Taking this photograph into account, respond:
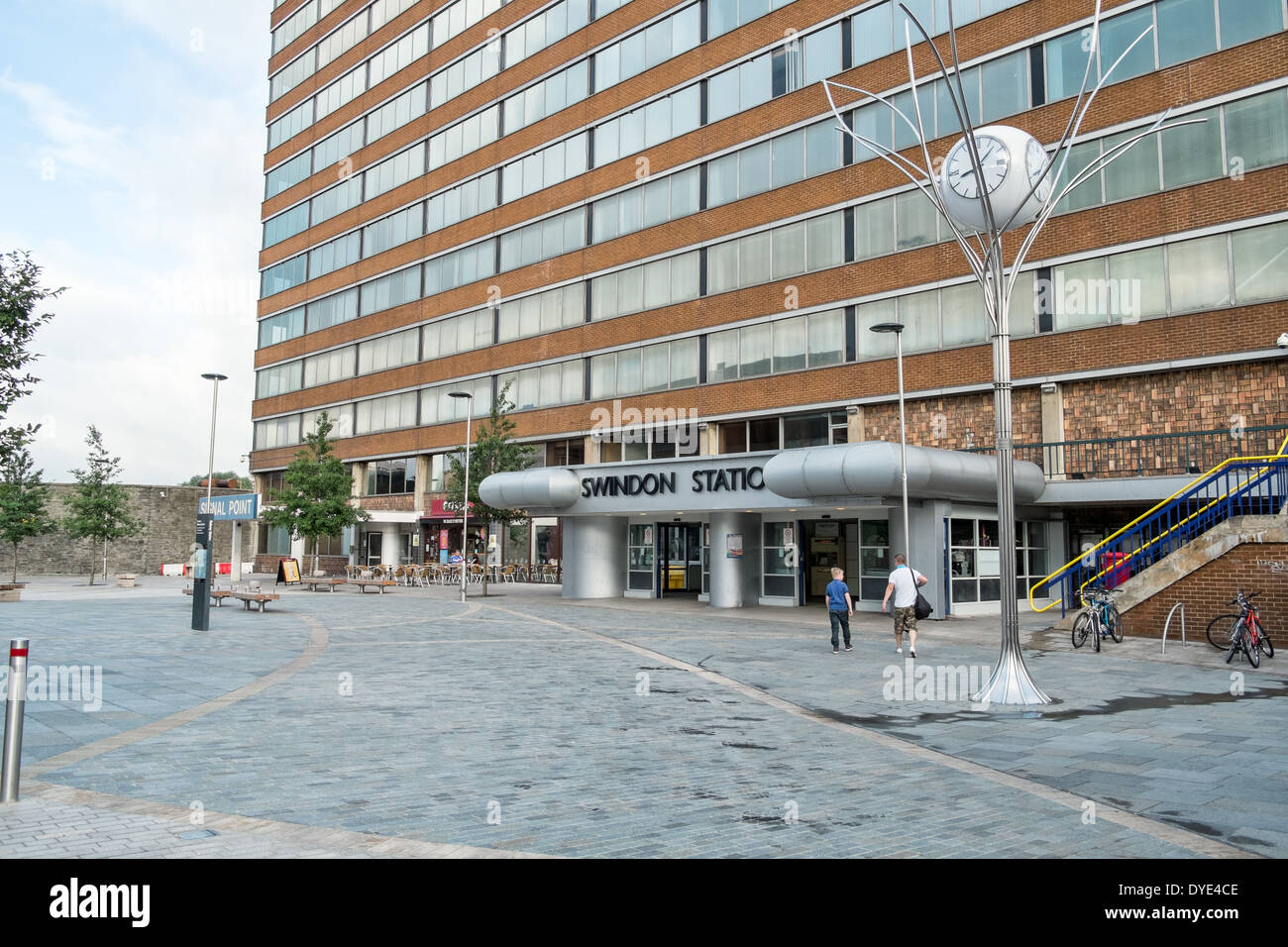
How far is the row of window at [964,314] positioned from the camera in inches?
961

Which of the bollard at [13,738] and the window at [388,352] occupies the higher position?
the window at [388,352]

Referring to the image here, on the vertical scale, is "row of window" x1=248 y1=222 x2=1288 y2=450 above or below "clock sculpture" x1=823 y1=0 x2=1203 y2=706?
above

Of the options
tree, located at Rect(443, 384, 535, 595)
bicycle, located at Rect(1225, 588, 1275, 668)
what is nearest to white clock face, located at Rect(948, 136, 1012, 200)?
bicycle, located at Rect(1225, 588, 1275, 668)

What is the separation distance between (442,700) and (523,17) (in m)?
44.0

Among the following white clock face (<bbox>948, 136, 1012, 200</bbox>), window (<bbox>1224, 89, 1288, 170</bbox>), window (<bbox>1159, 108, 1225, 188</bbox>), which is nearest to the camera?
white clock face (<bbox>948, 136, 1012, 200</bbox>)

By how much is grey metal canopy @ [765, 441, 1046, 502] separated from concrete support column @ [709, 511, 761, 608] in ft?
15.9

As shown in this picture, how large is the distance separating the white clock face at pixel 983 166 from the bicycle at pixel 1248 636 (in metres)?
7.95

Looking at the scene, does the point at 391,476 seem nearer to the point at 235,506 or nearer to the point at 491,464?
the point at 491,464

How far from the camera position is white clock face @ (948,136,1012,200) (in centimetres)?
1480

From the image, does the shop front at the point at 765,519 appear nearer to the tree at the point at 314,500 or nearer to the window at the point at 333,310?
the tree at the point at 314,500

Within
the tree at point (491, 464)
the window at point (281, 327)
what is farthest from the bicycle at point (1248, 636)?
the window at point (281, 327)

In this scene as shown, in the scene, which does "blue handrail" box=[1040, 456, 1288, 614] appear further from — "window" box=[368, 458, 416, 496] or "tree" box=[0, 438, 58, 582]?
"tree" box=[0, 438, 58, 582]

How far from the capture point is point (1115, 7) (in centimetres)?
2667

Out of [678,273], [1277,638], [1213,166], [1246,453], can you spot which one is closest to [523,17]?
[678,273]
